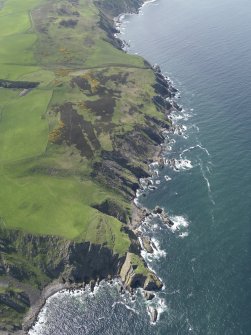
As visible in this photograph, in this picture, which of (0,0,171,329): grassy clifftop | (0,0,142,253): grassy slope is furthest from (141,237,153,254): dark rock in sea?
(0,0,142,253): grassy slope

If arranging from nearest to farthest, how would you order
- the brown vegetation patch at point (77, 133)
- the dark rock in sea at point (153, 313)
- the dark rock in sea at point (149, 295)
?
the dark rock in sea at point (153, 313), the dark rock in sea at point (149, 295), the brown vegetation patch at point (77, 133)

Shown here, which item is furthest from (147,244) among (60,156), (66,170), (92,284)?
(60,156)

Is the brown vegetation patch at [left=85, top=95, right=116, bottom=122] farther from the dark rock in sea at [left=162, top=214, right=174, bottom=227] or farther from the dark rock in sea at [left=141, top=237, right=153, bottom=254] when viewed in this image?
the dark rock in sea at [left=141, top=237, right=153, bottom=254]

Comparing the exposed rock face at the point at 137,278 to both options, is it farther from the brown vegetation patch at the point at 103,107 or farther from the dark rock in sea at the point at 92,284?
the brown vegetation patch at the point at 103,107

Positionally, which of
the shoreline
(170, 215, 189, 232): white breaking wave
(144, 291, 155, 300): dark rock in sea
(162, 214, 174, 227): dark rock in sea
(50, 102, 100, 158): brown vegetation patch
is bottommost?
the shoreline

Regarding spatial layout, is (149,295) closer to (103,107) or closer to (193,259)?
(193,259)

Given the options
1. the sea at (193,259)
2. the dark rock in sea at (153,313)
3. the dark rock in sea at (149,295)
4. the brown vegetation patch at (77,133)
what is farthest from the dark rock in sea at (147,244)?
the brown vegetation patch at (77,133)

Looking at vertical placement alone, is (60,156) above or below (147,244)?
below

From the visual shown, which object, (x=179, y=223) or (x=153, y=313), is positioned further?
(x=179, y=223)

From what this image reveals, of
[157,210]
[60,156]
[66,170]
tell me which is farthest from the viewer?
[60,156]

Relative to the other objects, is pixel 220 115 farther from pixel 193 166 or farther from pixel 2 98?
pixel 2 98

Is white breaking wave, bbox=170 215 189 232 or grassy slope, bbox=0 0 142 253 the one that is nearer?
grassy slope, bbox=0 0 142 253

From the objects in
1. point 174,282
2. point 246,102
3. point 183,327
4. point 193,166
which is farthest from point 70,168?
point 246,102
